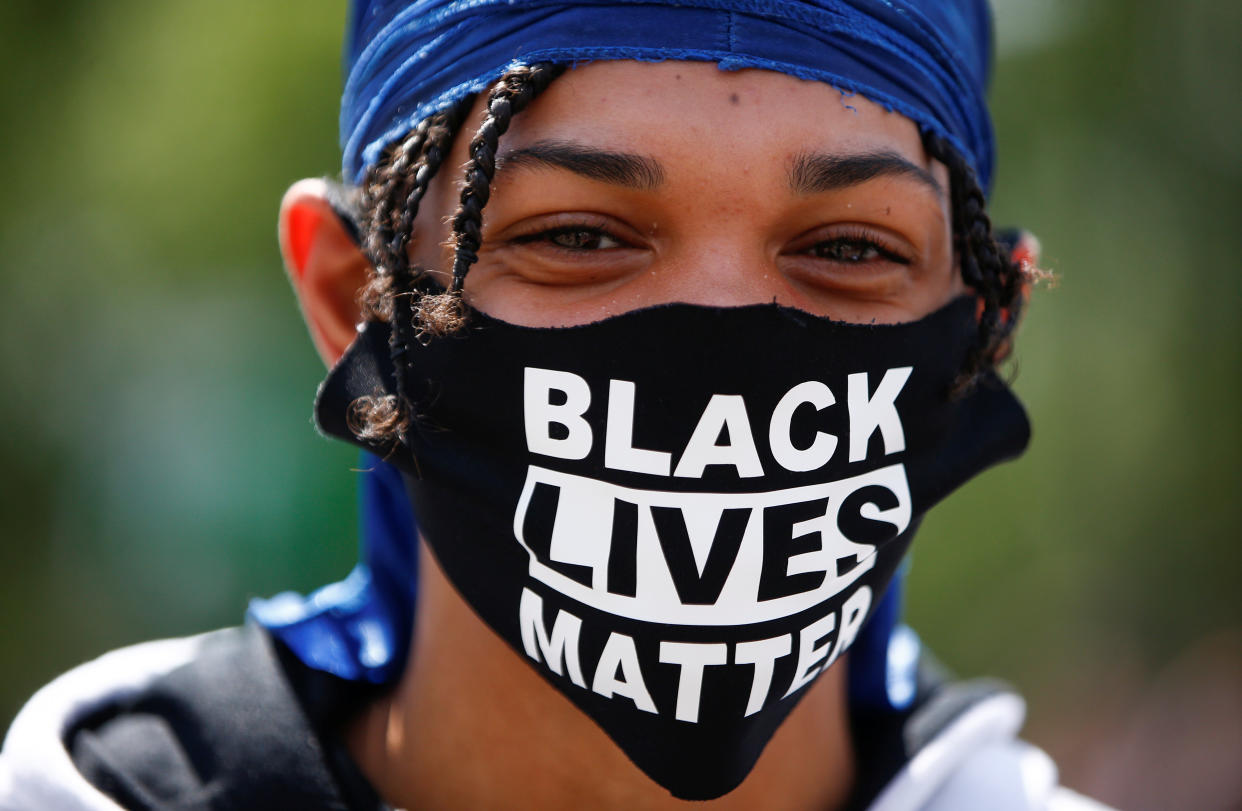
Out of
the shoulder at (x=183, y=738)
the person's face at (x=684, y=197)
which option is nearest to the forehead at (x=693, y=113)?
the person's face at (x=684, y=197)

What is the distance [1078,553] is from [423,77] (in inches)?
303

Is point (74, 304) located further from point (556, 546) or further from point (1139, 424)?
point (1139, 424)

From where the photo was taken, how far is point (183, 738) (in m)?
2.09

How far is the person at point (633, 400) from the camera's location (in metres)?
1.72

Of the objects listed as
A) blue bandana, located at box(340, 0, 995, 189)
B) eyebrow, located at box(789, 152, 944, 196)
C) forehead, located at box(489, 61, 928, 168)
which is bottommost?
eyebrow, located at box(789, 152, 944, 196)

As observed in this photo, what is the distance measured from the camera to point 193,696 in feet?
7.02

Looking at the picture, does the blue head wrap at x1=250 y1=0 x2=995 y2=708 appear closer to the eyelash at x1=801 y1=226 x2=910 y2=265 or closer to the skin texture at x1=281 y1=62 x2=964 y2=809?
the skin texture at x1=281 y1=62 x2=964 y2=809

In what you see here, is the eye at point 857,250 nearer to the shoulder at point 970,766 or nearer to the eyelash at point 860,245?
the eyelash at point 860,245

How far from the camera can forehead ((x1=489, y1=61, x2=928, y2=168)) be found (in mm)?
1753

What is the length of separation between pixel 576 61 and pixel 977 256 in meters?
0.81

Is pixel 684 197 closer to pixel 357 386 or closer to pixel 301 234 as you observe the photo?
pixel 357 386

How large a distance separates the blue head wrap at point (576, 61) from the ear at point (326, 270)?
10cm

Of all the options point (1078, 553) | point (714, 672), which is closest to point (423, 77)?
point (714, 672)

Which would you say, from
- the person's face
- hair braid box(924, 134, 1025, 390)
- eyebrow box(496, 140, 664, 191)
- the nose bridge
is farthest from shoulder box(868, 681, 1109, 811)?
eyebrow box(496, 140, 664, 191)
